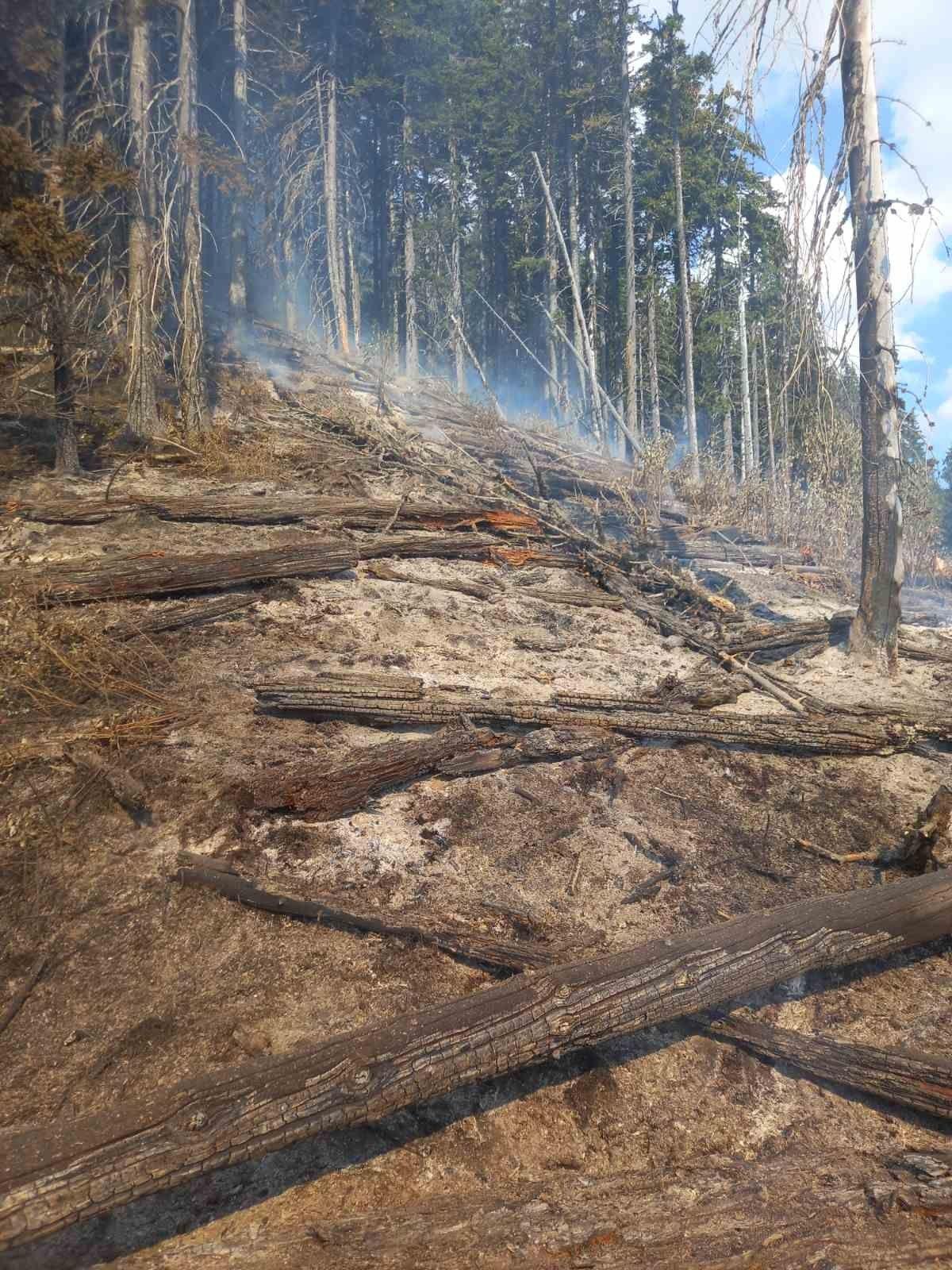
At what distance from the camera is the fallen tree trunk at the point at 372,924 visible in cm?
305

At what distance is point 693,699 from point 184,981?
4150 mm

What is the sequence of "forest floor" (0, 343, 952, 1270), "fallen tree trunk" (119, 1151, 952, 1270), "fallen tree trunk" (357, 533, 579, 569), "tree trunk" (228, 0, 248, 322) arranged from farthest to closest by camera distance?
"tree trunk" (228, 0, 248, 322) < "fallen tree trunk" (357, 533, 579, 569) < "forest floor" (0, 343, 952, 1270) < "fallen tree trunk" (119, 1151, 952, 1270)

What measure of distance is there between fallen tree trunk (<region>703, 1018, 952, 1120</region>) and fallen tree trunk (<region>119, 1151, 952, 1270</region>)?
0.22 metres

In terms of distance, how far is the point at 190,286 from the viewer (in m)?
10.1

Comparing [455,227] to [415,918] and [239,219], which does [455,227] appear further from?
[415,918]

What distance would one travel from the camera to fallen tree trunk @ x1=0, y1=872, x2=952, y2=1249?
191 cm

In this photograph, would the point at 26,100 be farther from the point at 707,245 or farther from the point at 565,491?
the point at 707,245

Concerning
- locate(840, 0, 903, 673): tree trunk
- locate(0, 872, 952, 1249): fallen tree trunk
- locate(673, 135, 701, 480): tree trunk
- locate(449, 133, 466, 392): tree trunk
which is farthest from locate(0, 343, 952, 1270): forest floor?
locate(449, 133, 466, 392): tree trunk

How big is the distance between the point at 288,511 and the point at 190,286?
14.5 feet

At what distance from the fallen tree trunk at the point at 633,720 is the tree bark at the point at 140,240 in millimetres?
6826

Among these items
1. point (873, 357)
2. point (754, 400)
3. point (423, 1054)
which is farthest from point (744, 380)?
point (423, 1054)

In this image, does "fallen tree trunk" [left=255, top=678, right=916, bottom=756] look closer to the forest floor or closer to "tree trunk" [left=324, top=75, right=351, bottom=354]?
the forest floor

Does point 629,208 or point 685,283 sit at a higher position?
point 629,208

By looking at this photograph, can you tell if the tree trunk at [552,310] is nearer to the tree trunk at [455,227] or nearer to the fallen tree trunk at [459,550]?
the tree trunk at [455,227]
